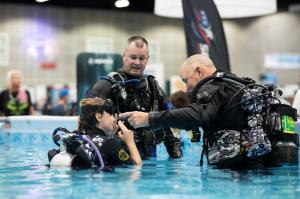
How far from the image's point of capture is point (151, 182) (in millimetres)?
3580

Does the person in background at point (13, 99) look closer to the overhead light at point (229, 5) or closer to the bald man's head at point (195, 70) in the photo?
the overhead light at point (229, 5)

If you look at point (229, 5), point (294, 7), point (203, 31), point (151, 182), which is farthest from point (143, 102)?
point (294, 7)

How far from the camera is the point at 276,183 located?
3.59 meters

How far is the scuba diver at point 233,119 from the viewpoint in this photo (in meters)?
4.03

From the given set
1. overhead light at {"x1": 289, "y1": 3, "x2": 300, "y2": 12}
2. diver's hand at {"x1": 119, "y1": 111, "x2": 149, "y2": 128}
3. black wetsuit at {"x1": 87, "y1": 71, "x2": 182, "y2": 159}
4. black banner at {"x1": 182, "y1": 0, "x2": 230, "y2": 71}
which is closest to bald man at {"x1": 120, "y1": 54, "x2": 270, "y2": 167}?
diver's hand at {"x1": 119, "y1": 111, "x2": 149, "y2": 128}

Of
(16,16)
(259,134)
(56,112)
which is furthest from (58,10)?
(259,134)

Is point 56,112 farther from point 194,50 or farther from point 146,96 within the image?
point 146,96

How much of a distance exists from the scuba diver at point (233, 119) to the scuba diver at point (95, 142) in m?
0.15

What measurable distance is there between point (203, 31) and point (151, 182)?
14.1 ft

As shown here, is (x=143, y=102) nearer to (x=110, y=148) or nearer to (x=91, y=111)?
(x=91, y=111)

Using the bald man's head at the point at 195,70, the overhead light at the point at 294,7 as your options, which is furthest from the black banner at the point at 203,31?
the overhead light at the point at 294,7

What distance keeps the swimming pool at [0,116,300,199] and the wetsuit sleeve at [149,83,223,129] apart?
0.37 metres

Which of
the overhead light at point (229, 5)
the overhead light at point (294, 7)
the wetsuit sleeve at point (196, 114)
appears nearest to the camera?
the wetsuit sleeve at point (196, 114)

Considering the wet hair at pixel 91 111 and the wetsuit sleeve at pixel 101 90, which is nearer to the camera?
the wet hair at pixel 91 111
